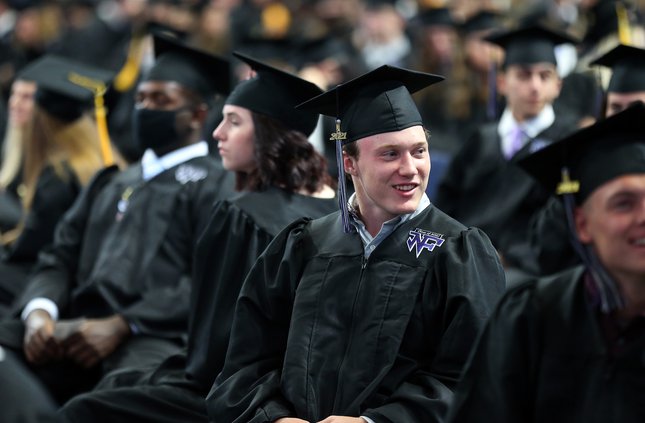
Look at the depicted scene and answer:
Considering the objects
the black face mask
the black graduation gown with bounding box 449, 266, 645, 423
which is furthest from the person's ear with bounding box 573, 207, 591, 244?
the black face mask

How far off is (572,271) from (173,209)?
2.60 m

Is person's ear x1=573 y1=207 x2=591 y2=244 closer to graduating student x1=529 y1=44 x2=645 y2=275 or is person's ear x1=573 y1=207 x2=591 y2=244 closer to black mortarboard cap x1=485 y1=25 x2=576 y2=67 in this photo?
graduating student x1=529 y1=44 x2=645 y2=275

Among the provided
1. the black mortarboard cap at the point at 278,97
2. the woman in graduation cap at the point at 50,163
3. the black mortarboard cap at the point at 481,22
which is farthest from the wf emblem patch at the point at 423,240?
the black mortarboard cap at the point at 481,22

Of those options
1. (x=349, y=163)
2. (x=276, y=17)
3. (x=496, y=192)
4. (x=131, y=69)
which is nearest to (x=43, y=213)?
(x=496, y=192)

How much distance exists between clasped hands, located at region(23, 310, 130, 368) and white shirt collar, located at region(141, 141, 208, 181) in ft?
2.41

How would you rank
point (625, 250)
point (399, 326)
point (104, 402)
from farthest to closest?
point (104, 402) < point (399, 326) < point (625, 250)

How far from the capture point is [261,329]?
3588 millimetres

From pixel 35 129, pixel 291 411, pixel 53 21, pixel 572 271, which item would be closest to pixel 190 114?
pixel 35 129

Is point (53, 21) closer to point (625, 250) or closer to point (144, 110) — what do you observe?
point (144, 110)

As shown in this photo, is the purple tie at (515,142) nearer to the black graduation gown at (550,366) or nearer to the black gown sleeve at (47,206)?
the black gown sleeve at (47,206)

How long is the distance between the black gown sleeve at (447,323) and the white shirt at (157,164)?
2.23 meters

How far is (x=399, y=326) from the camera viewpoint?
3293 millimetres

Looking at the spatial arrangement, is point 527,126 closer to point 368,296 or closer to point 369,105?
point 369,105

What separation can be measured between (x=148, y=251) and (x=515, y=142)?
233 cm
